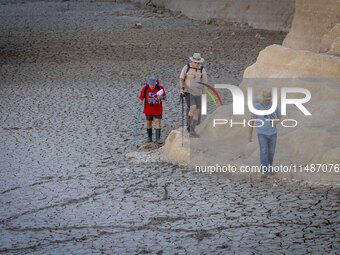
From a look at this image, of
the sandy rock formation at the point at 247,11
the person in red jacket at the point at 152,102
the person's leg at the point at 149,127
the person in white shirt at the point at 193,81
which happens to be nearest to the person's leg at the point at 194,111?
the person in white shirt at the point at 193,81

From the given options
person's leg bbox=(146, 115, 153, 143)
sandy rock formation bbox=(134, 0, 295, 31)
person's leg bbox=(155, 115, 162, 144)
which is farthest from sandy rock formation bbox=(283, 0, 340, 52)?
sandy rock formation bbox=(134, 0, 295, 31)

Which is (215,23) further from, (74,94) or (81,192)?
(81,192)

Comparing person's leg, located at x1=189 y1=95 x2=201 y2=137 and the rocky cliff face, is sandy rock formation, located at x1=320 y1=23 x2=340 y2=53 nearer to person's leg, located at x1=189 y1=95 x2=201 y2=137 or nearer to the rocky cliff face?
the rocky cliff face

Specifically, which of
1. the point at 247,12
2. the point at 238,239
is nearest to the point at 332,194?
the point at 238,239

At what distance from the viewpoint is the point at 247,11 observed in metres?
32.1

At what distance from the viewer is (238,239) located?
9.58 m

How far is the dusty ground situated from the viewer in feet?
31.8

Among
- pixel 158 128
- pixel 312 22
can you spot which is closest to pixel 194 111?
pixel 158 128

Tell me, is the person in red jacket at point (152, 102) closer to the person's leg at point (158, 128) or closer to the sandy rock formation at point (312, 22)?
the person's leg at point (158, 128)

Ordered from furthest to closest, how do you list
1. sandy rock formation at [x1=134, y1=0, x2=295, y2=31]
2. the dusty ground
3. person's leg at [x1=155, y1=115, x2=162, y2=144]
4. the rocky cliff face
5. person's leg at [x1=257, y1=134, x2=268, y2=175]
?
sandy rock formation at [x1=134, y1=0, x2=295, y2=31] < person's leg at [x1=155, y1=115, x2=162, y2=144] < the rocky cliff face < person's leg at [x1=257, y1=134, x2=268, y2=175] < the dusty ground

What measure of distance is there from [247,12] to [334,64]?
19.3 metres

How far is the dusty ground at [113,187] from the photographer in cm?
968

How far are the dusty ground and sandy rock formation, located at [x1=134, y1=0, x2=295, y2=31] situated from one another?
5863 mm

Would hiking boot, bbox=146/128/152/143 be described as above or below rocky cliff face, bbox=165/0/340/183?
below
